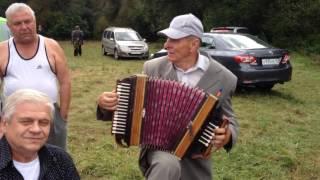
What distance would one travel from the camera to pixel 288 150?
731 cm

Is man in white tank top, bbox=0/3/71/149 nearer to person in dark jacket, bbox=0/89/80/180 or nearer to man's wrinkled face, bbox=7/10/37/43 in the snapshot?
man's wrinkled face, bbox=7/10/37/43

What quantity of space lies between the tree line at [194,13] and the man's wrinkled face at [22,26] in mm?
24205

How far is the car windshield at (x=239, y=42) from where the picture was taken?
40.2 feet

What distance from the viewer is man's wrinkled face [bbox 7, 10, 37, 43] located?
4480 mm

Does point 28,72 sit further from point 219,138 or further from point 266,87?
point 266,87

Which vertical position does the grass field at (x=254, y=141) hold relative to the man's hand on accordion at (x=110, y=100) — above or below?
below

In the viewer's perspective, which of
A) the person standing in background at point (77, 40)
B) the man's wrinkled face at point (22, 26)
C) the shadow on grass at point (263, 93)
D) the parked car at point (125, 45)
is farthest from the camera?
the person standing in background at point (77, 40)

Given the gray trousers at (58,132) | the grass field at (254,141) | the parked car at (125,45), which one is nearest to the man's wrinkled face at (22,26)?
the gray trousers at (58,132)

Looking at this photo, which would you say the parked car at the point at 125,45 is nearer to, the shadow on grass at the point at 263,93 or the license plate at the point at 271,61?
the shadow on grass at the point at 263,93

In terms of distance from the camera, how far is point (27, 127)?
2822mm

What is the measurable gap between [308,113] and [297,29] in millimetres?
20630

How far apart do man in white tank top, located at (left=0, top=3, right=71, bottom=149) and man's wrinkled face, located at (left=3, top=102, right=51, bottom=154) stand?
172cm

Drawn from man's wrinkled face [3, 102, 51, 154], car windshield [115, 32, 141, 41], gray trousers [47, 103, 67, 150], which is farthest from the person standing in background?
man's wrinkled face [3, 102, 51, 154]

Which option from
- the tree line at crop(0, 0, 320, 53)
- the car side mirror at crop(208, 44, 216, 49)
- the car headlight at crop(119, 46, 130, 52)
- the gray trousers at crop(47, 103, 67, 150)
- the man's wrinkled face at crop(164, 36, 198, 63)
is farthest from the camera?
the tree line at crop(0, 0, 320, 53)
